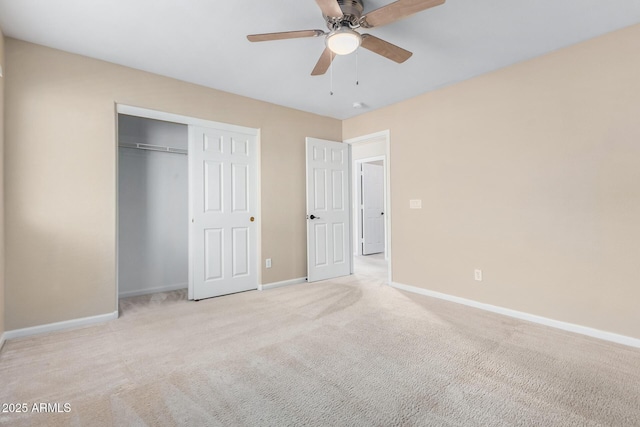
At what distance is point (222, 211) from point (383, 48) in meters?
2.65

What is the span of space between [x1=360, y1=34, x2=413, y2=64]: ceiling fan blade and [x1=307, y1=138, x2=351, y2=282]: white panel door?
2298 millimetres

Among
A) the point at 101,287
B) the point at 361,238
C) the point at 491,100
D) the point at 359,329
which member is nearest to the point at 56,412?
the point at 101,287

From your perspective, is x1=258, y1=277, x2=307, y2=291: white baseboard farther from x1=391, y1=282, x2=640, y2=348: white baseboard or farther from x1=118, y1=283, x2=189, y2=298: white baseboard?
x1=391, y1=282, x2=640, y2=348: white baseboard

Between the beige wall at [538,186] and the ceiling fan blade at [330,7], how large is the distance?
2202mm

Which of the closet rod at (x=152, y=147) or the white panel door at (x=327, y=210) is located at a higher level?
the closet rod at (x=152, y=147)

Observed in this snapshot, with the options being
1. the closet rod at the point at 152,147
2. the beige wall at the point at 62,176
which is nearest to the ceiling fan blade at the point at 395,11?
the beige wall at the point at 62,176

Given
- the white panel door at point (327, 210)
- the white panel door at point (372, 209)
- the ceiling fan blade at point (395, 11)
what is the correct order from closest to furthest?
the ceiling fan blade at point (395, 11), the white panel door at point (327, 210), the white panel door at point (372, 209)

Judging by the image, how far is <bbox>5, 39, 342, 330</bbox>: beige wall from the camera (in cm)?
260

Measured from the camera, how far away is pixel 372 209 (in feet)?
24.4

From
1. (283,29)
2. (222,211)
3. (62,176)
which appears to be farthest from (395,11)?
(62,176)

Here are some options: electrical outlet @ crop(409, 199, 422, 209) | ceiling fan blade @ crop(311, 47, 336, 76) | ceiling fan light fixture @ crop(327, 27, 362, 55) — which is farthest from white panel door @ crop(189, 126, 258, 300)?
ceiling fan light fixture @ crop(327, 27, 362, 55)

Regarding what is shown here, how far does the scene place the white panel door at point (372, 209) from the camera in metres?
7.22

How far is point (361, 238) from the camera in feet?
23.5

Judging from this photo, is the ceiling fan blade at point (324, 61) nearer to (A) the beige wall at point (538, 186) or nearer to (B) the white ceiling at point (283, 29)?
(B) the white ceiling at point (283, 29)
